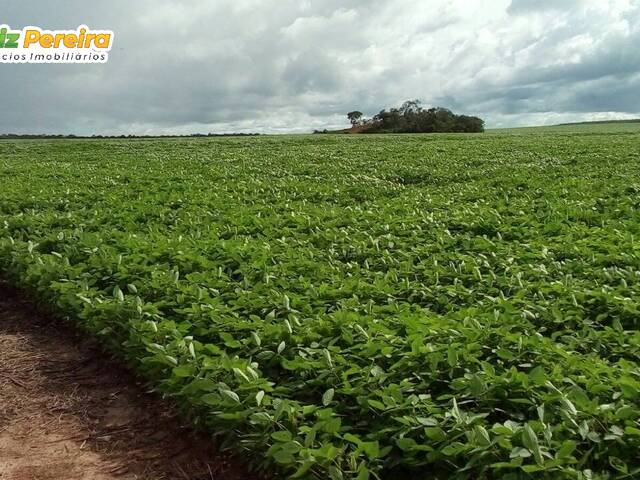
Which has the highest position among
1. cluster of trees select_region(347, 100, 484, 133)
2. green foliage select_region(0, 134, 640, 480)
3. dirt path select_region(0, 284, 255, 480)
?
cluster of trees select_region(347, 100, 484, 133)

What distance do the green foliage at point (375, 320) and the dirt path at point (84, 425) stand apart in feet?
0.71

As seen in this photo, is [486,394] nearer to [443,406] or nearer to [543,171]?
[443,406]

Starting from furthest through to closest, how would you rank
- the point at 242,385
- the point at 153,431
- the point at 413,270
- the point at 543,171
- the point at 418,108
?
the point at 418,108 → the point at 543,171 → the point at 413,270 → the point at 153,431 → the point at 242,385

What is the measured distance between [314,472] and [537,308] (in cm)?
244

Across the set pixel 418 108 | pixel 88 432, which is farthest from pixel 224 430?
pixel 418 108

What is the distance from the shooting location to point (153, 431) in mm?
3398

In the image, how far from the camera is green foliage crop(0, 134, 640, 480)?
249 cm

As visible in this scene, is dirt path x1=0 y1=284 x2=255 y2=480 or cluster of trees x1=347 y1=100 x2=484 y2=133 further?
cluster of trees x1=347 y1=100 x2=484 y2=133

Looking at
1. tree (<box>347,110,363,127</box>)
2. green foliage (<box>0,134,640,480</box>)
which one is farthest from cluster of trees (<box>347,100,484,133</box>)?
green foliage (<box>0,134,640,480</box>)

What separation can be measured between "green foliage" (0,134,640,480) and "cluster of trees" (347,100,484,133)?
73.2 meters

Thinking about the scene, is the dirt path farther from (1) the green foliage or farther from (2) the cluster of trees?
(2) the cluster of trees

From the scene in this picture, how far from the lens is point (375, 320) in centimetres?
389

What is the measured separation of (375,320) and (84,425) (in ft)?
6.93

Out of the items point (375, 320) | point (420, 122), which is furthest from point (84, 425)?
point (420, 122)
